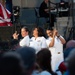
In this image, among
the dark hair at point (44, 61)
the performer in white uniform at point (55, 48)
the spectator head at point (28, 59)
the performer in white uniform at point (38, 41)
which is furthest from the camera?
the performer in white uniform at point (55, 48)

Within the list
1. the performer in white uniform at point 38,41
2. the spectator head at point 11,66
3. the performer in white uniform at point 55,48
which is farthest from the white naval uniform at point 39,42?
the spectator head at point 11,66

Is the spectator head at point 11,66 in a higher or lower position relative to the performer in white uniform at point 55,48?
higher

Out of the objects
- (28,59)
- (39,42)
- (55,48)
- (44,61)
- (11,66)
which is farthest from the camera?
(55,48)

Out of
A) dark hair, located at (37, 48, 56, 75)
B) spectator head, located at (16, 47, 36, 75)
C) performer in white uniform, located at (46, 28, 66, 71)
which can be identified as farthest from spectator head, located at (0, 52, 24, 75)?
performer in white uniform, located at (46, 28, 66, 71)

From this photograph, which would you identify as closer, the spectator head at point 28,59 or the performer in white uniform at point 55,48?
the spectator head at point 28,59

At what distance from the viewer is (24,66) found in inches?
126

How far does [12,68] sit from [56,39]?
6896 millimetres

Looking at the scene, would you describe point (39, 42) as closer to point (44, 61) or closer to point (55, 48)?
point (55, 48)

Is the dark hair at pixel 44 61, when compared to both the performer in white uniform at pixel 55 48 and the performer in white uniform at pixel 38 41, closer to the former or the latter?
the performer in white uniform at pixel 38 41

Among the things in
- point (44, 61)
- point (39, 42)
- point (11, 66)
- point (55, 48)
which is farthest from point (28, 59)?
point (55, 48)

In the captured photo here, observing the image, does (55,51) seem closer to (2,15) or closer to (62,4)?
(2,15)

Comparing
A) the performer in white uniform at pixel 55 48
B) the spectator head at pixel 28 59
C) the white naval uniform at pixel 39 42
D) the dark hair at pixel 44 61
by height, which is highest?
the spectator head at pixel 28 59

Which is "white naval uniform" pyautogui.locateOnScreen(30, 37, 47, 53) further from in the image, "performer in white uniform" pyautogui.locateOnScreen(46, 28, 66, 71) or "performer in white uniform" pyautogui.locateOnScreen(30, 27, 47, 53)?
"performer in white uniform" pyautogui.locateOnScreen(46, 28, 66, 71)

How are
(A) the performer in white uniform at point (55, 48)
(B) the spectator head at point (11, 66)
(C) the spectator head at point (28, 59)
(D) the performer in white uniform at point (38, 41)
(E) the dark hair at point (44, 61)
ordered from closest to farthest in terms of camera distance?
(B) the spectator head at point (11, 66) < (C) the spectator head at point (28, 59) < (E) the dark hair at point (44, 61) < (D) the performer in white uniform at point (38, 41) < (A) the performer in white uniform at point (55, 48)
